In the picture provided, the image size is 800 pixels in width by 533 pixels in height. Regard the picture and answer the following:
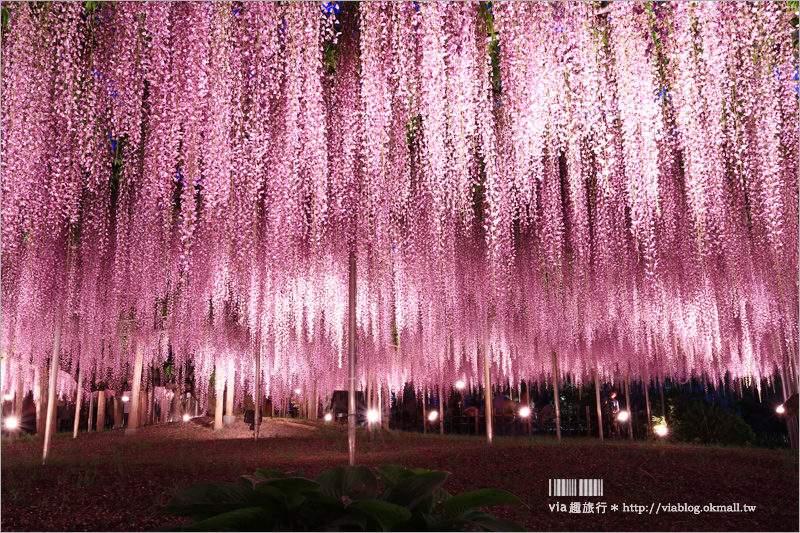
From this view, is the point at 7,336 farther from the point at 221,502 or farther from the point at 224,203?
the point at 221,502

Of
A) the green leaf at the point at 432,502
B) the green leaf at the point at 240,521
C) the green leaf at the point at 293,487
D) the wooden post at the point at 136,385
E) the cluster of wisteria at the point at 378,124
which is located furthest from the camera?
the wooden post at the point at 136,385

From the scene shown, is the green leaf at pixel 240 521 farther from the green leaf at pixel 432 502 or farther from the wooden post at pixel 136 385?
the wooden post at pixel 136 385

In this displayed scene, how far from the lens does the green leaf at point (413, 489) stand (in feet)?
3.87

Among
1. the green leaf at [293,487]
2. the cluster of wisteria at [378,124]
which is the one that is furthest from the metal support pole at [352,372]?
the green leaf at [293,487]

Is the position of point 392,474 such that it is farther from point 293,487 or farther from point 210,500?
point 210,500

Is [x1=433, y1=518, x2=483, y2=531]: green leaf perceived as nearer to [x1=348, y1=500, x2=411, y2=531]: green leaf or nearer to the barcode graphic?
[x1=348, y1=500, x2=411, y2=531]: green leaf

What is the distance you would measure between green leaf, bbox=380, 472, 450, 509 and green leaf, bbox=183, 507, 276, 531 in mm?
277

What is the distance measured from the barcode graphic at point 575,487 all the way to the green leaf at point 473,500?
4.57 metres

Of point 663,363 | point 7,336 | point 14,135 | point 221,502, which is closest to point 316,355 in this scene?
point 7,336

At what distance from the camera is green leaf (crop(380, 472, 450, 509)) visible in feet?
3.87

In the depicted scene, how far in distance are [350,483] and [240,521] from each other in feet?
1.03

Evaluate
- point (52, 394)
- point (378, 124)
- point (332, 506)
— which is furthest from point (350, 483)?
point (52, 394)

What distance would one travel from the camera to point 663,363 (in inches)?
549

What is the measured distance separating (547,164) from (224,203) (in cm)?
372
